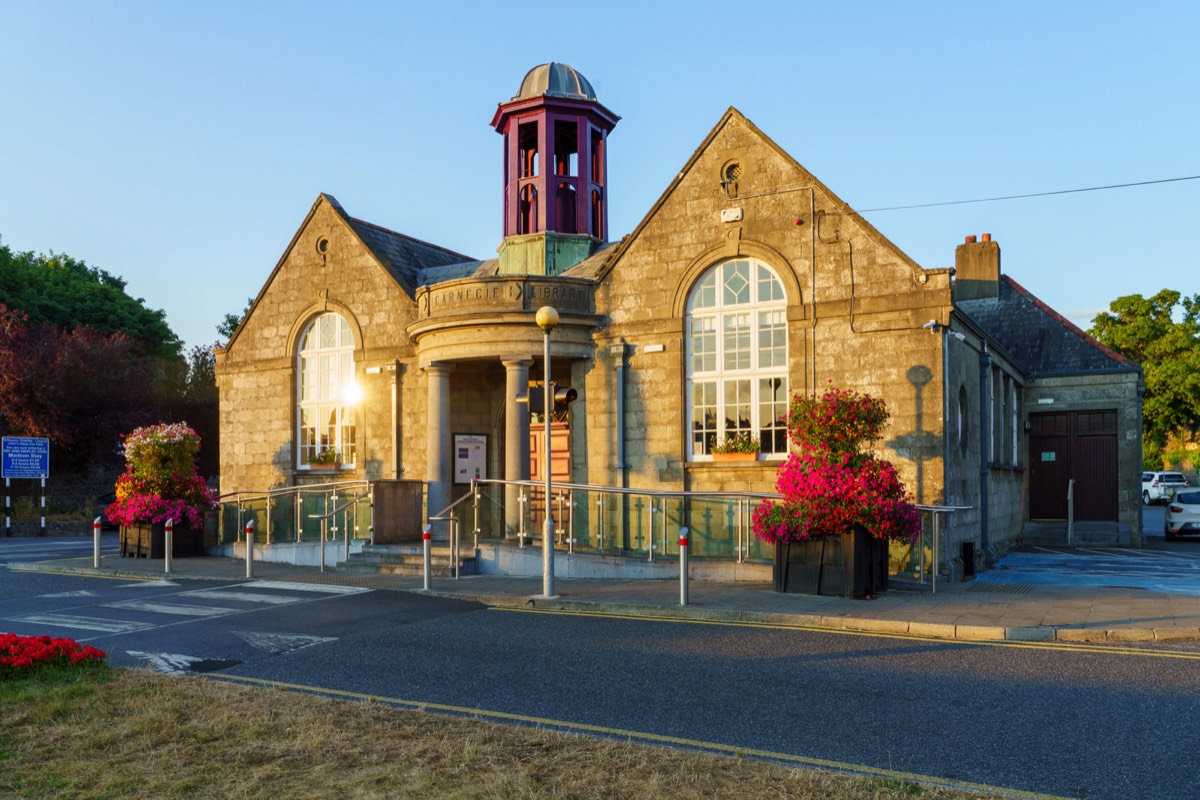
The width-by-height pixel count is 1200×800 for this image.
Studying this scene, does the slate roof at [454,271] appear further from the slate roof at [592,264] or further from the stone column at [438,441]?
the stone column at [438,441]

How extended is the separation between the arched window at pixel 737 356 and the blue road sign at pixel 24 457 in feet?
73.3

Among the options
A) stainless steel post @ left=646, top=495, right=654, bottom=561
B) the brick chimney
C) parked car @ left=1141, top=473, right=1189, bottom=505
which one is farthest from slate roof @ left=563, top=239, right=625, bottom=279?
parked car @ left=1141, top=473, right=1189, bottom=505

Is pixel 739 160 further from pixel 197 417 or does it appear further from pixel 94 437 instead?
pixel 197 417

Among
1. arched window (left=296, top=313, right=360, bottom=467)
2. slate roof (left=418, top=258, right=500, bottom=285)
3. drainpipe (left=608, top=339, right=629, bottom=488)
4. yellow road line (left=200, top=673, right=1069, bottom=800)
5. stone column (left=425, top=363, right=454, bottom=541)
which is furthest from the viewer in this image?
slate roof (left=418, top=258, right=500, bottom=285)

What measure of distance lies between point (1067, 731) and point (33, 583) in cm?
1538

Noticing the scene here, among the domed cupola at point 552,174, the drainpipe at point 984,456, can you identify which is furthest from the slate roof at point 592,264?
the drainpipe at point 984,456

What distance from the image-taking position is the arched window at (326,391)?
74.9 ft

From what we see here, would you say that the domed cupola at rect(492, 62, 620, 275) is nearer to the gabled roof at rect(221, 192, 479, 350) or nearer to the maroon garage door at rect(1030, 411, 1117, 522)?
the gabled roof at rect(221, 192, 479, 350)

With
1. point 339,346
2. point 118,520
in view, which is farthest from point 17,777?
point 339,346

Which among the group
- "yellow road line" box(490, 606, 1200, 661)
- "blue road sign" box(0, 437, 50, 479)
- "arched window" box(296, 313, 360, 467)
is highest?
"arched window" box(296, 313, 360, 467)

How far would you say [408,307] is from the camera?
2198 cm

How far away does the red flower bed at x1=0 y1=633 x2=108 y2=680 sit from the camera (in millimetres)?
8023

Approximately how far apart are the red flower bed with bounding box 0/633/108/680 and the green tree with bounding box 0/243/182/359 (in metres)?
38.5

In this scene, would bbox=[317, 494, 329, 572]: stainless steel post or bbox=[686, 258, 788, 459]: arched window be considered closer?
bbox=[686, 258, 788, 459]: arched window
